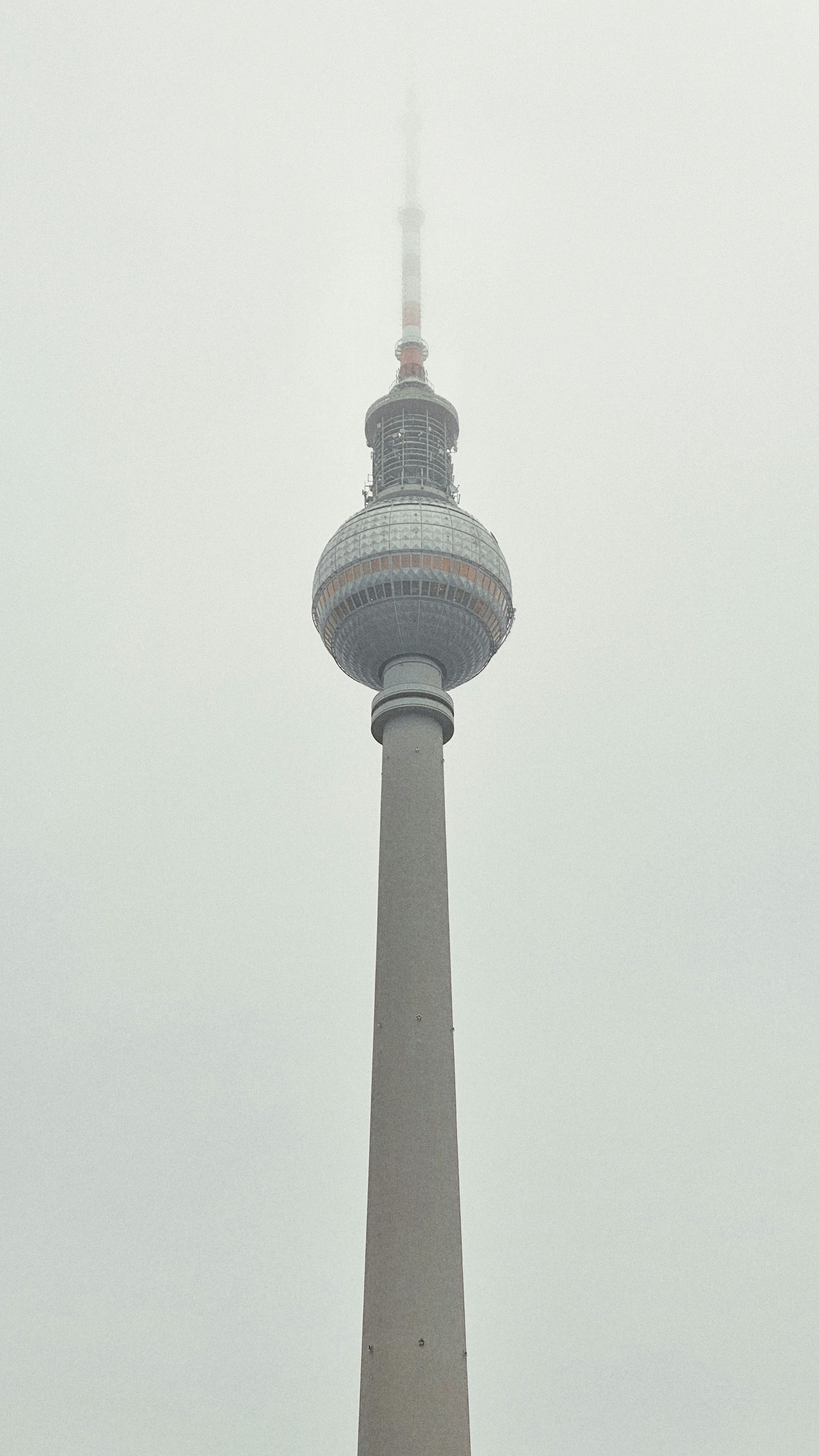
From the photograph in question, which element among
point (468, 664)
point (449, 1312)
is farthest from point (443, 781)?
point (449, 1312)

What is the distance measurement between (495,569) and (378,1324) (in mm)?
46238

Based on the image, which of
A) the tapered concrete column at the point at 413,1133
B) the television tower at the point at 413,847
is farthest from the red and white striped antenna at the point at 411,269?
the tapered concrete column at the point at 413,1133

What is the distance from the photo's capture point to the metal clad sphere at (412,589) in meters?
77.8

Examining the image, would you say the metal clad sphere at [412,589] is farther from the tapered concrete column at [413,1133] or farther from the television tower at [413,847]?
the tapered concrete column at [413,1133]

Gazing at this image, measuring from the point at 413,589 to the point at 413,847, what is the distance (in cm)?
1763

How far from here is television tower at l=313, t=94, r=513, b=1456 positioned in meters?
56.4

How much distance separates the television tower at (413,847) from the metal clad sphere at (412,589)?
108 millimetres

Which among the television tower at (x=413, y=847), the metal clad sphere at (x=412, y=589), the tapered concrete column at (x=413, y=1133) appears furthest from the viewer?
the metal clad sphere at (x=412, y=589)

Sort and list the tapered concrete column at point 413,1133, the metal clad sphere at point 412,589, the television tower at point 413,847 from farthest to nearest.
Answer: the metal clad sphere at point 412,589, the television tower at point 413,847, the tapered concrete column at point 413,1133

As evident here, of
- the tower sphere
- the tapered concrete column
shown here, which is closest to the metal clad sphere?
the tower sphere

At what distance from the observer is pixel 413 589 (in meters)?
77.6

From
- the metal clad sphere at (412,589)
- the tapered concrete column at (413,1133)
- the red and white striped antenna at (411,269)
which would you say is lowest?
the tapered concrete column at (413,1133)

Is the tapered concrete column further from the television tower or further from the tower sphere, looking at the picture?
the tower sphere

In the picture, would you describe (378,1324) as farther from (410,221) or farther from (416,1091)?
(410,221)
